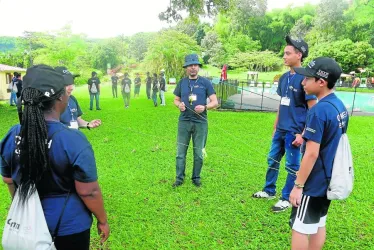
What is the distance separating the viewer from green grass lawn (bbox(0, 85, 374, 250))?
3.07 m

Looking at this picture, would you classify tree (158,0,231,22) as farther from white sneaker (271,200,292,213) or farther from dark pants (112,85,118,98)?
white sneaker (271,200,292,213)

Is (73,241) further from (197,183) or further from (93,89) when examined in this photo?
(93,89)

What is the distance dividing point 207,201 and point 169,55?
72.4ft

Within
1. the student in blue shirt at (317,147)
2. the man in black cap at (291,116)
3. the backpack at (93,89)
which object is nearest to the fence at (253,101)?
the backpack at (93,89)

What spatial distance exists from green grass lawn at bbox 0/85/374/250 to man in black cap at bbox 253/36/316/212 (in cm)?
52

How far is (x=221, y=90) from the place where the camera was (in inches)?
549

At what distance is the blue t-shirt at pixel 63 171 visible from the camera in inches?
56.5

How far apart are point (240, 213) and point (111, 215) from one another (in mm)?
1501

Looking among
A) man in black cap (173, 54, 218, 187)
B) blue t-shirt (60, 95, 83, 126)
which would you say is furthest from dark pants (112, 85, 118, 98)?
blue t-shirt (60, 95, 83, 126)

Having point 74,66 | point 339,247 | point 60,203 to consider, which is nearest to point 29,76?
point 60,203

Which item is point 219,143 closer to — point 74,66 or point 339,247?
point 339,247

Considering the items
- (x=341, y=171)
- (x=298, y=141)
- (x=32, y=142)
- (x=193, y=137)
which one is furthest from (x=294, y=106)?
(x=32, y=142)

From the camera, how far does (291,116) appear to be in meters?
3.46

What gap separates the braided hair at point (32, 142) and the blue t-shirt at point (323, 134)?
1551mm
